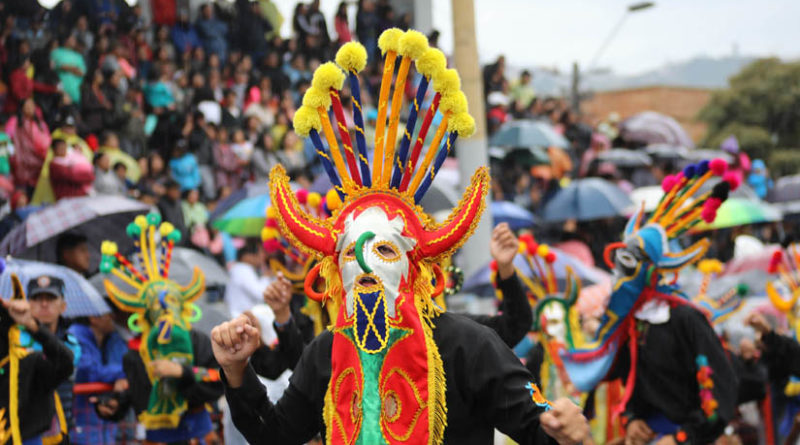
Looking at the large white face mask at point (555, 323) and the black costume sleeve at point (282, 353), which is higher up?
the black costume sleeve at point (282, 353)

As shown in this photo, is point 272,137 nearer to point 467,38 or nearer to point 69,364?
point 467,38

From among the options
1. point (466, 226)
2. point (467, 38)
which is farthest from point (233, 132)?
point (466, 226)

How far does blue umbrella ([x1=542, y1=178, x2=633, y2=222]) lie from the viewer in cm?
1306

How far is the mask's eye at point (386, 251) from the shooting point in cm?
341

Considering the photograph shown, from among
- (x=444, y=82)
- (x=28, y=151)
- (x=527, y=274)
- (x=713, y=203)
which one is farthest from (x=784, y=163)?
(x=444, y=82)

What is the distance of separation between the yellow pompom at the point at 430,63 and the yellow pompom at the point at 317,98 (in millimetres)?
349

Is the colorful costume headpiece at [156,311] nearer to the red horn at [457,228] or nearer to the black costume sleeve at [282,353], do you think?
the black costume sleeve at [282,353]

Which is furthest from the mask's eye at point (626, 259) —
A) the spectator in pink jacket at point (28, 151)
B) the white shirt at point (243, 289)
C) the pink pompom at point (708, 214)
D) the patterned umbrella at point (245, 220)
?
the spectator in pink jacket at point (28, 151)

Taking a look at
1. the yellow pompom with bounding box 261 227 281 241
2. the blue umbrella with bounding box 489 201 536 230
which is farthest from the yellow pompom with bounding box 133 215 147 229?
the blue umbrella with bounding box 489 201 536 230

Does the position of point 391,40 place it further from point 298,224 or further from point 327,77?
point 298,224

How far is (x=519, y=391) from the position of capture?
3297 millimetres

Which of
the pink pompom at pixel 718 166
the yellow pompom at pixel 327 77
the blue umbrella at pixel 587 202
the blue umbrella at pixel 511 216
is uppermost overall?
the yellow pompom at pixel 327 77

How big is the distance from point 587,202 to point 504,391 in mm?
10099

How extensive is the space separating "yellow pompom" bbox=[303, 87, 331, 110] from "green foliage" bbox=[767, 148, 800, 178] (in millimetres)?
25804
